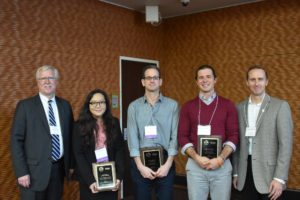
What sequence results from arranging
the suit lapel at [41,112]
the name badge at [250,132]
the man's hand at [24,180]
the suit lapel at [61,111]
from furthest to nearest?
the suit lapel at [61,111], the suit lapel at [41,112], the man's hand at [24,180], the name badge at [250,132]

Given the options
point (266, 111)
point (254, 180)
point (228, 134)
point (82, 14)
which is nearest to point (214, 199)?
point (254, 180)

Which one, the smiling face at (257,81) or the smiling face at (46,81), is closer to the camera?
the smiling face at (257,81)

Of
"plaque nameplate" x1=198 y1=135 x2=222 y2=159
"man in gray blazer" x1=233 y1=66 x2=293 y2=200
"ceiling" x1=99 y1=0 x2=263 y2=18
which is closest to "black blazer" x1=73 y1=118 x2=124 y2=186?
"plaque nameplate" x1=198 y1=135 x2=222 y2=159

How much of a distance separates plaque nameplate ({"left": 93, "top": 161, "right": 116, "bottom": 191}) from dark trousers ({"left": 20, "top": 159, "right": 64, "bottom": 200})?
19.7 inches

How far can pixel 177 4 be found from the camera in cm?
470

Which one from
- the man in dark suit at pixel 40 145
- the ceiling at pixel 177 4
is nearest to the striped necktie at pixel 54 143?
the man in dark suit at pixel 40 145

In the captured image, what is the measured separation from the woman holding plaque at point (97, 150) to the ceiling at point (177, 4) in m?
2.41

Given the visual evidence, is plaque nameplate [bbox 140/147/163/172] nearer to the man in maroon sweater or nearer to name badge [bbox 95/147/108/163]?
the man in maroon sweater

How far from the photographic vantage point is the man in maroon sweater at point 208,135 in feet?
8.13

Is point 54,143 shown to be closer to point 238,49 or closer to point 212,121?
point 212,121

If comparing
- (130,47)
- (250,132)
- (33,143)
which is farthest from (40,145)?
(130,47)

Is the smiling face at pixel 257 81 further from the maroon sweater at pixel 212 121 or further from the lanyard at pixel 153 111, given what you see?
the lanyard at pixel 153 111

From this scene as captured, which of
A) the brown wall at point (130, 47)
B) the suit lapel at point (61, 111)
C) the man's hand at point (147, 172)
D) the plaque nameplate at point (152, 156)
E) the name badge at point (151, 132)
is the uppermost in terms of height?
the brown wall at point (130, 47)

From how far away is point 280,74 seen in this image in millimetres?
4391
